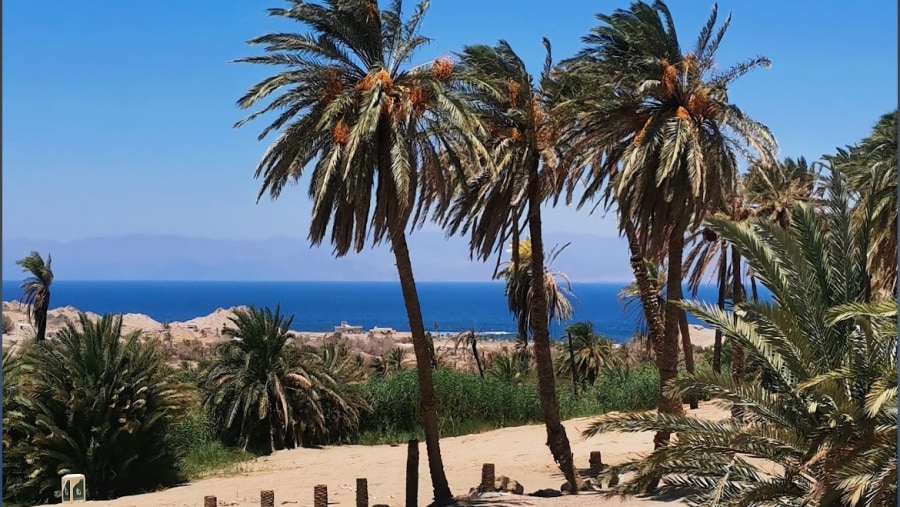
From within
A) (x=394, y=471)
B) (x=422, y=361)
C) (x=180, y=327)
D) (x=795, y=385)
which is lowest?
(x=394, y=471)

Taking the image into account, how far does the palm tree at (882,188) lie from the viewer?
2142 centimetres

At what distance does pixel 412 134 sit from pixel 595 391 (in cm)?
2378

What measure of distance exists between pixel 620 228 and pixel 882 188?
6754 millimetres

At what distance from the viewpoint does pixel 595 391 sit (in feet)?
124

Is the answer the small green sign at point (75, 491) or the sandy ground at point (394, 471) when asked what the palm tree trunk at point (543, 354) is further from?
the small green sign at point (75, 491)

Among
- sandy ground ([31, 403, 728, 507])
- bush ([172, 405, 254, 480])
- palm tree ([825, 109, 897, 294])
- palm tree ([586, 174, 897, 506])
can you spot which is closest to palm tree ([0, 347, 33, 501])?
sandy ground ([31, 403, 728, 507])

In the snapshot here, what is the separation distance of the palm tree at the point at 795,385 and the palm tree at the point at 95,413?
54.2ft

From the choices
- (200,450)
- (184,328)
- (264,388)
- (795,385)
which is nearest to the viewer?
(795,385)

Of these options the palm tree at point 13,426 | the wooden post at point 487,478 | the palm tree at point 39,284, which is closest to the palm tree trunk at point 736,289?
the wooden post at point 487,478

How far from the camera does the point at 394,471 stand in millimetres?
26250

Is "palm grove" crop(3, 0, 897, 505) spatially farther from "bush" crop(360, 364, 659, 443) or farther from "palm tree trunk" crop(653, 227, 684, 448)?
"bush" crop(360, 364, 659, 443)

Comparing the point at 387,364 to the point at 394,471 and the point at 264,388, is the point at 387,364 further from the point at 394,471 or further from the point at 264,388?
the point at 394,471

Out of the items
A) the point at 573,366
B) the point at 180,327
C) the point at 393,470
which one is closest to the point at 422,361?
the point at 393,470

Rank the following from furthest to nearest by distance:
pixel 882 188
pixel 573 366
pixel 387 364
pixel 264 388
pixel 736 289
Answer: pixel 387 364, pixel 573 366, pixel 736 289, pixel 264 388, pixel 882 188
